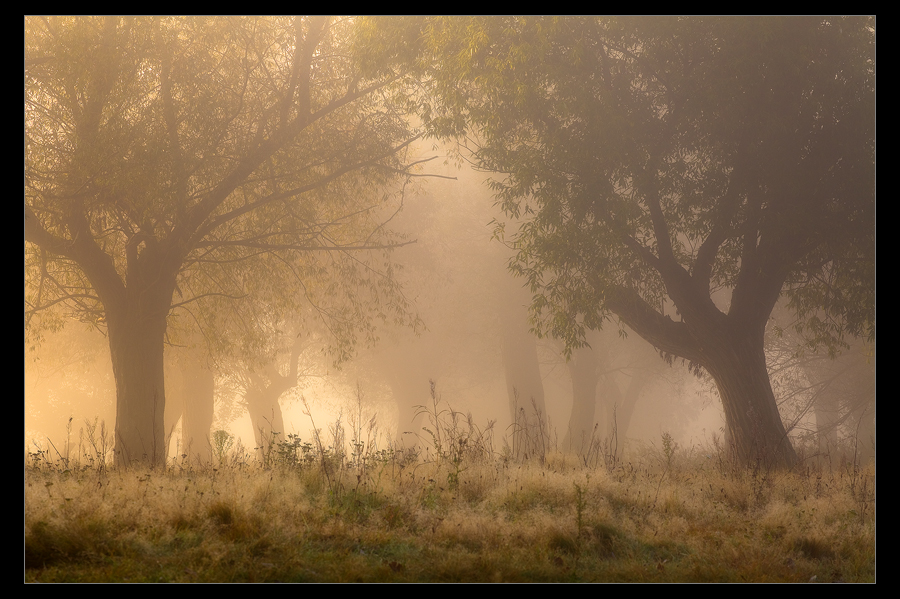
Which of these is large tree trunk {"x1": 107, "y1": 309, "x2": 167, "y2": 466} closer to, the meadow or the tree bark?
the meadow

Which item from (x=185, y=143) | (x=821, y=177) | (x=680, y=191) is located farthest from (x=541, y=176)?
(x=185, y=143)

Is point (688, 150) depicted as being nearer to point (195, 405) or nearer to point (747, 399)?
point (747, 399)

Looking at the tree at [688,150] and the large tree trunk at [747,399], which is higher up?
the tree at [688,150]

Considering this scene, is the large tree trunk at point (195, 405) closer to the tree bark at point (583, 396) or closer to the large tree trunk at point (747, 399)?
the tree bark at point (583, 396)

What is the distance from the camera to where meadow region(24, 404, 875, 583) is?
474cm

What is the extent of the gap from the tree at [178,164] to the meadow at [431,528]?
3622 mm

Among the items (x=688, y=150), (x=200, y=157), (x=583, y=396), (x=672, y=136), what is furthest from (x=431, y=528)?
(x=583, y=396)

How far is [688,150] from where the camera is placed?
10.9 metres

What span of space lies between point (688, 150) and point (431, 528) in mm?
8597

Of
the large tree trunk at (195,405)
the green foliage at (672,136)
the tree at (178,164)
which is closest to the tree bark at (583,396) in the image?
the green foliage at (672,136)

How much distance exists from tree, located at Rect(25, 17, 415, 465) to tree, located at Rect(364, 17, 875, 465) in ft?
5.83

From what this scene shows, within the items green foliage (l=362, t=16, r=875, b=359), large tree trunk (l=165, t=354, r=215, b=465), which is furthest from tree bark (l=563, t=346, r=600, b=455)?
large tree trunk (l=165, t=354, r=215, b=465)

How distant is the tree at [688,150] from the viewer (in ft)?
31.8
